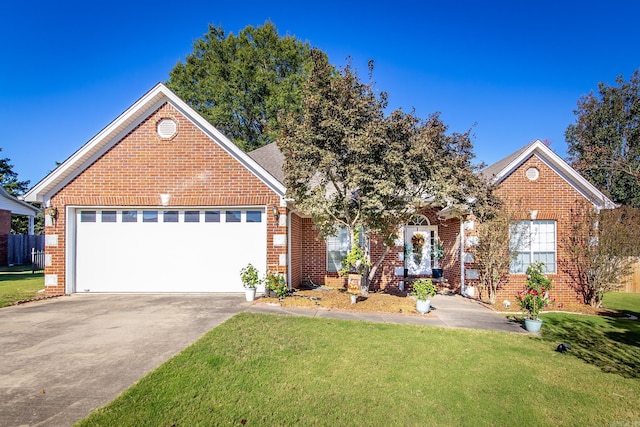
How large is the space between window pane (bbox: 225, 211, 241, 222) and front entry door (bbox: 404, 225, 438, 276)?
6658mm

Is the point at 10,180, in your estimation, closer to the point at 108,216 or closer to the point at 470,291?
the point at 108,216

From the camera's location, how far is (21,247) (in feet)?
70.4

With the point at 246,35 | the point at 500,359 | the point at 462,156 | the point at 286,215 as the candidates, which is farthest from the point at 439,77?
the point at 246,35

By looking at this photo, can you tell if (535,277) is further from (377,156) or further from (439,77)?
(439,77)

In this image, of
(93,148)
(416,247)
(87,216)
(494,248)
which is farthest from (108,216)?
(494,248)

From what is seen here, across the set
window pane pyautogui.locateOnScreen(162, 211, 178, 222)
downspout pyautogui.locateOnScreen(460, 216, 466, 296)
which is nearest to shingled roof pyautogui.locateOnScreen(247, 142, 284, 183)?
window pane pyautogui.locateOnScreen(162, 211, 178, 222)

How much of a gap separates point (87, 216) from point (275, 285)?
6572mm

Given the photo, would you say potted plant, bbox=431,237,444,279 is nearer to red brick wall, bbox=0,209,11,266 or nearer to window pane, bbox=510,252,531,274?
window pane, bbox=510,252,531,274

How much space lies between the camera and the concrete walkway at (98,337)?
3.89 metres

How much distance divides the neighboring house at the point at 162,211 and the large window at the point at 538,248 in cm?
802

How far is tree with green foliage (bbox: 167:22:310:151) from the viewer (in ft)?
87.2

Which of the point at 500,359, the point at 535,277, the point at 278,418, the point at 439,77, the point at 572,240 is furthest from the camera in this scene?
the point at 439,77

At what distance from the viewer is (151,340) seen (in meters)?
5.95

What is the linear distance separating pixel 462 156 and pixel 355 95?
449 centimetres
